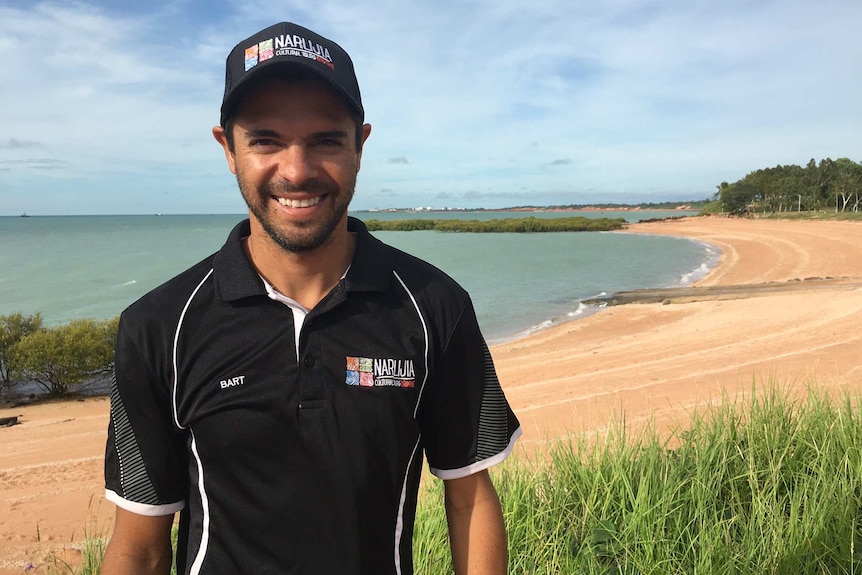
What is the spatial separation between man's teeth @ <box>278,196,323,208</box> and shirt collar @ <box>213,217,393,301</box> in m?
Result: 0.20

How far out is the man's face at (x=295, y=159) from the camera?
5.08 feet

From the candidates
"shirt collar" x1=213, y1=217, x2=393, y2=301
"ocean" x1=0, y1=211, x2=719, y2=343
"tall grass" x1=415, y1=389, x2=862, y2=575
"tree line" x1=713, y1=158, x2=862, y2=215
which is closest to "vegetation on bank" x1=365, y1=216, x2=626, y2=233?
"tree line" x1=713, y1=158, x2=862, y2=215

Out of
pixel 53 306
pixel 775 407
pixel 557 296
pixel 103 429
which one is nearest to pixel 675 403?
pixel 775 407

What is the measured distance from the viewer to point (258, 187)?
158cm

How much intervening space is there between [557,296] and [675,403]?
16657mm

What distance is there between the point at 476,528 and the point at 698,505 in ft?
5.53

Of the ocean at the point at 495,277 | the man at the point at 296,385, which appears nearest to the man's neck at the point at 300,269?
the man at the point at 296,385

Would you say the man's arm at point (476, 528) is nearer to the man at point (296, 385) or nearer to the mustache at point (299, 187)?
the man at point (296, 385)

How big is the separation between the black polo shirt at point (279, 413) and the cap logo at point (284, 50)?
550 mm

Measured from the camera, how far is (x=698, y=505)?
9.08 feet

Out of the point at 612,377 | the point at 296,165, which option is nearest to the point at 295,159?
the point at 296,165

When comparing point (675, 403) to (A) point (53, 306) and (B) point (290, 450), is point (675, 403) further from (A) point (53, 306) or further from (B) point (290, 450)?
(A) point (53, 306)

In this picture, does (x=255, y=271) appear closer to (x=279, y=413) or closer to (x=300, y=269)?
(x=300, y=269)

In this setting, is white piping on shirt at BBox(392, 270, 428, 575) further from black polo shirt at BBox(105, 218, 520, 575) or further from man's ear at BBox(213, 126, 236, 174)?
man's ear at BBox(213, 126, 236, 174)
